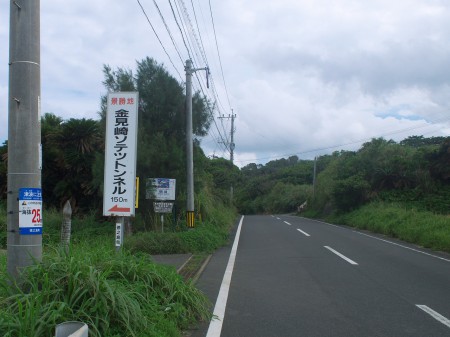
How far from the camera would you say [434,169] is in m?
32.3

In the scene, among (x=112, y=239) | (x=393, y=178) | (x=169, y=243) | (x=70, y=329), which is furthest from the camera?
(x=393, y=178)

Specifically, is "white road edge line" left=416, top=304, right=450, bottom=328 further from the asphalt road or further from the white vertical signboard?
the white vertical signboard

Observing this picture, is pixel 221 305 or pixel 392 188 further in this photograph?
pixel 392 188

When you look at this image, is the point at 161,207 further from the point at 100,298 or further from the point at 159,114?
the point at 100,298

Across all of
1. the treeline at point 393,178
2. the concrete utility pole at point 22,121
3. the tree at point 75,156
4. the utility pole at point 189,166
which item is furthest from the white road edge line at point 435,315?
the treeline at point 393,178

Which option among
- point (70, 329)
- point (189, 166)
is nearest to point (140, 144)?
point (189, 166)

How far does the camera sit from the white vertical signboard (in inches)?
344

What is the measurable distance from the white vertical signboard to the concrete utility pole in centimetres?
359

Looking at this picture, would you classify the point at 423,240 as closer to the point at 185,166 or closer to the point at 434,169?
the point at 185,166

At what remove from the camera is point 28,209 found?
4957 mm

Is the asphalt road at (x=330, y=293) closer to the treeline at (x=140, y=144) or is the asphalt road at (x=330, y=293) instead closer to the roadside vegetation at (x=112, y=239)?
the roadside vegetation at (x=112, y=239)

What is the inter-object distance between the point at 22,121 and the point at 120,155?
3.88 m

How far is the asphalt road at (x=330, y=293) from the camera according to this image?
20.4ft

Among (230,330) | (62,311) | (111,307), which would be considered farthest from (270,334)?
(62,311)
